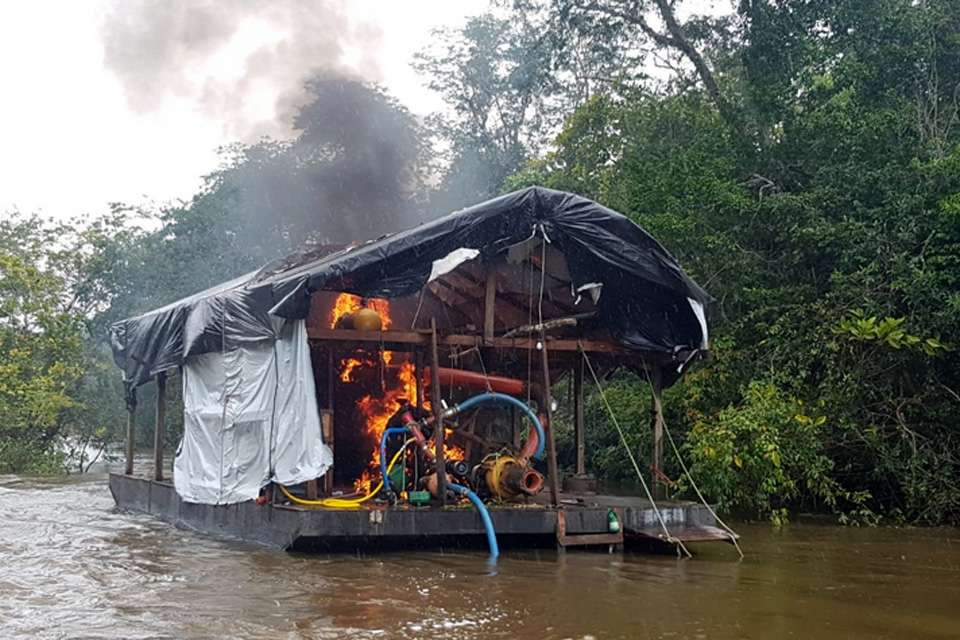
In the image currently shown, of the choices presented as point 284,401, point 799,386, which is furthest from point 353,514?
point 799,386

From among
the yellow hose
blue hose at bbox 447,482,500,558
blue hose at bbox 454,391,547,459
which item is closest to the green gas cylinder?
blue hose at bbox 454,391,547,459

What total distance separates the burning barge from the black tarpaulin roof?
0.02m

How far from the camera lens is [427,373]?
13.1 m

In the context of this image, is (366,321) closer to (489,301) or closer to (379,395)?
(489,301)

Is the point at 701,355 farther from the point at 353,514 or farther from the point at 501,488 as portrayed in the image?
the point at 353,514

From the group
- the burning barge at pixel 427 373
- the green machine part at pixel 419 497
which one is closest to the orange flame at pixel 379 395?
the burning barge at pixel 427 373

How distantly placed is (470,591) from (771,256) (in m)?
10.8

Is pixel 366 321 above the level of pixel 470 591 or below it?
above

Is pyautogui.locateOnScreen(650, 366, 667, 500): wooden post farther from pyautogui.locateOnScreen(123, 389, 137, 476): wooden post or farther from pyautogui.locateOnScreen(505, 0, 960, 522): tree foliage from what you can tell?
pyautogui.locateOnScreen(123, 389, 137, 476): wooden post

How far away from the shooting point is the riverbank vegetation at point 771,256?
14078 mm

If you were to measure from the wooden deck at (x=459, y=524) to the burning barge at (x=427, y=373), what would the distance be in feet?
0.07

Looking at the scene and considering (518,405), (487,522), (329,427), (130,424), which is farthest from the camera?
(130,424)

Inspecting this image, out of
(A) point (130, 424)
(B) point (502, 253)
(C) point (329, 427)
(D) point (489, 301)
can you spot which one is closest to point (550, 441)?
(D) point (489, 301)

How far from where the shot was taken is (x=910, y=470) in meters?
14.0
